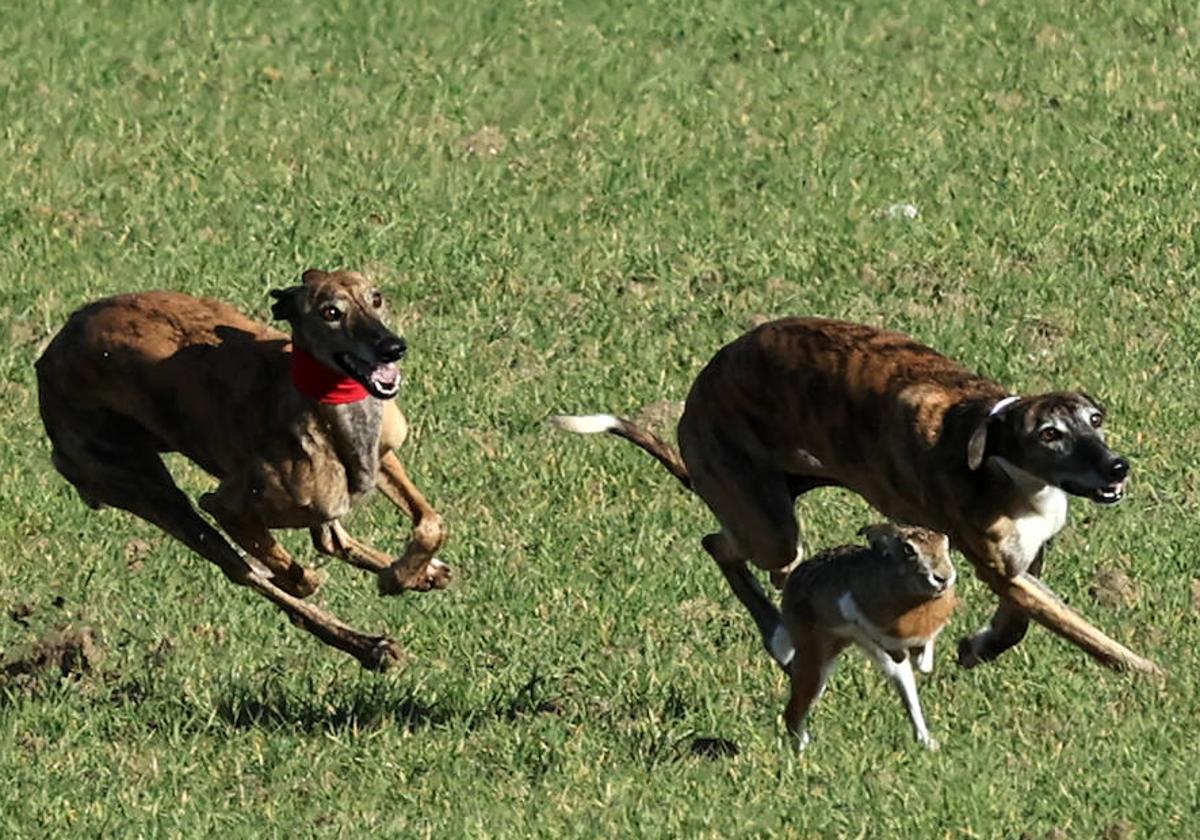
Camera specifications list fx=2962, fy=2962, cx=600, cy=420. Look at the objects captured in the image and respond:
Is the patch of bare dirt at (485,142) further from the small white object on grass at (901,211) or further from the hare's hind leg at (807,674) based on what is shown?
the hare's hind leg at (807,674)

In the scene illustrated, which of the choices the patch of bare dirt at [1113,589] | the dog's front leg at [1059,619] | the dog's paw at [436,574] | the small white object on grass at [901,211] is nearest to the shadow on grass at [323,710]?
the dog's paw at [436,574]

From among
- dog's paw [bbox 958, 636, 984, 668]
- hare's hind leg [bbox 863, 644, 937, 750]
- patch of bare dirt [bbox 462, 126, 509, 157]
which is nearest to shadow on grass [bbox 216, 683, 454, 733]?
hare's hind leg [bbox 863, 644, 937, 750]

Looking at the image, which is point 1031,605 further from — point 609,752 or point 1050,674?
point 609,752

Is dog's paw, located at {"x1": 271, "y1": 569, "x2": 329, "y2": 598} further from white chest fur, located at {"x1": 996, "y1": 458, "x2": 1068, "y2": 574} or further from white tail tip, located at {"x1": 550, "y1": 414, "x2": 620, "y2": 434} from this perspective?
white chest fur, located at {"x1": 996, "y1": 458, "x2": 1068, "y2": 574}

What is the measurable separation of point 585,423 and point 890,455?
1449 millimetres

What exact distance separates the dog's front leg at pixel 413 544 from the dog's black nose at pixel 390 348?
0.83 m

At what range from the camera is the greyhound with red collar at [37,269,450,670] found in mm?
10914

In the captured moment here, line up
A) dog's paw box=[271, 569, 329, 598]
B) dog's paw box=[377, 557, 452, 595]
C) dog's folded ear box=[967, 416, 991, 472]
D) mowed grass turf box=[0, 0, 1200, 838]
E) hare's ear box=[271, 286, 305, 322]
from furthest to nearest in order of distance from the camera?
dog's paw box=[271, 569, 329, 598] → dog's paw box=[377, 557, 452, 595] → hare's ear box=[271, 286, 305, 322] → dog's folded ear box=[967, 416, 991, 472] → mowed grass turf box=[0, 0, 1200, 838]

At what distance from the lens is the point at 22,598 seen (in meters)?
12.5

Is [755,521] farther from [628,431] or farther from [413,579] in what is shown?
[413,579]

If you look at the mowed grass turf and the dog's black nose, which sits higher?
the dog's black nose

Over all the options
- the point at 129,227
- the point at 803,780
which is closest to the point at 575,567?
the point at 803,780

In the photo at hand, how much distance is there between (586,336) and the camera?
51.6 feet

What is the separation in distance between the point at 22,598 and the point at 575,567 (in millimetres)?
2343
